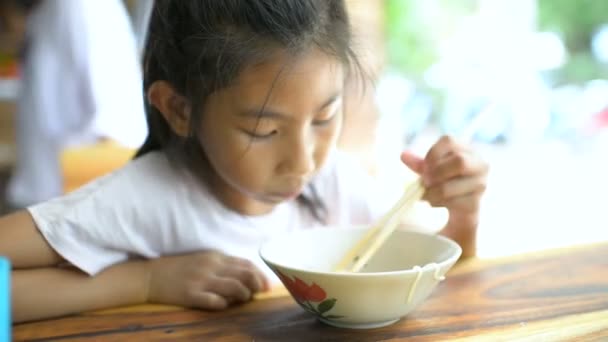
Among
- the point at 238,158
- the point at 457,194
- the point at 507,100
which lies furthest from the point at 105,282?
the point at 507,100

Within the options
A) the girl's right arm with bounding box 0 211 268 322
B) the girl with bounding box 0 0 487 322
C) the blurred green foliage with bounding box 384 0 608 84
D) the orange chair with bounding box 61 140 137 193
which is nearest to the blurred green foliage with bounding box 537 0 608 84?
the blurred green foliage with bounding box 384 0 608 84

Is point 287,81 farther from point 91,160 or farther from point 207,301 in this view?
point 91,160

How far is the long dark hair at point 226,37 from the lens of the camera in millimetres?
759

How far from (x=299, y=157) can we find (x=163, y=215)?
8.9 inches

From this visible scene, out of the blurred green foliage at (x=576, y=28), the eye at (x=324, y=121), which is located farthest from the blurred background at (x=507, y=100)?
the eye at (x=324, y=121)

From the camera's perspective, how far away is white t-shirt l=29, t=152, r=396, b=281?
2.62 feet

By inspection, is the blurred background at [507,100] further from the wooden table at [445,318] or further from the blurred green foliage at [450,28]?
the wooden table at [445,318]

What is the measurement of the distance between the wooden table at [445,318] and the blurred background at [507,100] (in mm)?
1560

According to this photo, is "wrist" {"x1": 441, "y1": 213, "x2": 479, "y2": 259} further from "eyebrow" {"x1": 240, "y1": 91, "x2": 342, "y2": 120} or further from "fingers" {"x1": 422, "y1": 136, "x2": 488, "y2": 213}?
"eyebrow" {"x1": 240, "y1": 91, "x2": 342, "y2": 120}

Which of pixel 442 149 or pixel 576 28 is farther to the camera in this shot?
pixel 576 28

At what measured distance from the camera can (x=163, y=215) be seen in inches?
35.1

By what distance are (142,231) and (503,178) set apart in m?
2.57

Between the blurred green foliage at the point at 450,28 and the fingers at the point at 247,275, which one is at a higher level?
the blurred green foliage at the point at 450,28

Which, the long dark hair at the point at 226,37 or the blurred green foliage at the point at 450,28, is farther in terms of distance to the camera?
the blurred green foliage at the point at 450,28
